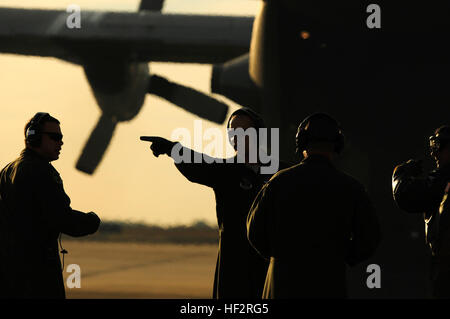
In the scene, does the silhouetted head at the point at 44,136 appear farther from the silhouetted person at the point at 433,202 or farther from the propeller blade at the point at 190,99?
the propeller blade at the point at 190,99

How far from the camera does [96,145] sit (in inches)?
624

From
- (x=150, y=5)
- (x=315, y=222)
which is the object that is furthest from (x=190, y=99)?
(x=315, y=222)

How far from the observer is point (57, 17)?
14242 mm

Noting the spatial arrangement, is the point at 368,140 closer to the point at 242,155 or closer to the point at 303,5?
the point at 303,5

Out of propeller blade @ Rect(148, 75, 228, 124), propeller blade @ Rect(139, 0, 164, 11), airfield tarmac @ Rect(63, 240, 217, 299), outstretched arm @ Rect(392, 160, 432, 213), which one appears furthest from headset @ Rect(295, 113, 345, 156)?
propeller blade @ Rect(139, 0, 164, 11)

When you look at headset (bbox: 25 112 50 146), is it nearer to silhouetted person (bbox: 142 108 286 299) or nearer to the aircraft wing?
silhouetted person (bbox: 142 108 286 299)

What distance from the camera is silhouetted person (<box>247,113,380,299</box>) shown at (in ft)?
12.1

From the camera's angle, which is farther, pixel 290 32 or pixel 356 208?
pixel 290 32

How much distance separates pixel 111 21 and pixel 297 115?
21.6ft

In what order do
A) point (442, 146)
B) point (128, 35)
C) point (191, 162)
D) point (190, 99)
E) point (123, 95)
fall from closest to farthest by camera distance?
point (191, 162) < point (442, 146) < point (128, 35) < point (123, 95) < point (190, 99)

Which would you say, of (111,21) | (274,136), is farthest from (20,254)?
(111,21)

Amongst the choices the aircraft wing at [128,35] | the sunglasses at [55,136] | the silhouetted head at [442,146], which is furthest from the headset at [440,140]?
the aircraft wing at [128,35]

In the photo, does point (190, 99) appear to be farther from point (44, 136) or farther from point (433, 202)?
point (433, 202)

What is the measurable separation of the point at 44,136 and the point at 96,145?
11.2 metres
